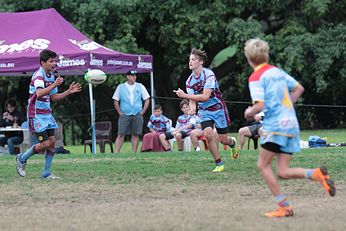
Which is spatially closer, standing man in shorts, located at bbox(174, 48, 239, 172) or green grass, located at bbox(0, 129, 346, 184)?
green grass, located at bbox(0, 129, 346, 184)

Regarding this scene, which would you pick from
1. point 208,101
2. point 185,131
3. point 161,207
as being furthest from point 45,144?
point 185,131

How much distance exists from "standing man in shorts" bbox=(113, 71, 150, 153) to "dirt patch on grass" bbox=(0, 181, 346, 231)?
336 inches

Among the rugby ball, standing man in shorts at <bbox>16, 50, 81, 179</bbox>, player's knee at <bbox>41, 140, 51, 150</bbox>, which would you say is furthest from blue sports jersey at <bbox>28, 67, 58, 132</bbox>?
the rugby ball

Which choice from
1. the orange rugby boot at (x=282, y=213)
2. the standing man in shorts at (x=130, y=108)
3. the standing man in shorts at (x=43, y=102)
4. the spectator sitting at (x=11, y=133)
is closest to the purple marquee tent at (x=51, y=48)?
the standing man in shorts at (x=130, y=108)

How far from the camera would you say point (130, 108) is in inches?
798

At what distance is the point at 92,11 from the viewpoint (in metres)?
28.1

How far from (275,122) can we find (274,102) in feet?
0.66

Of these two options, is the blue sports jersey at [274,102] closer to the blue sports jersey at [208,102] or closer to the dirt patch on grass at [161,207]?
the dirt patch on grass at [161,207]

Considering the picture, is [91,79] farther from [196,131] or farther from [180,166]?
[180,166]

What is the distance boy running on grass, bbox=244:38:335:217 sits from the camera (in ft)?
26.1

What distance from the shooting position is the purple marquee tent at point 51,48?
19.3 meters

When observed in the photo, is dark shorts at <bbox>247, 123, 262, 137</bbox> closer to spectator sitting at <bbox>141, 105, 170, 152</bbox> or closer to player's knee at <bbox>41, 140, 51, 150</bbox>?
spectator sitting at <bbox>141, 105, 170, 152</bbox>

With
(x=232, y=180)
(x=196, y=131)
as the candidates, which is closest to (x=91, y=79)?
(x=196, y=131)

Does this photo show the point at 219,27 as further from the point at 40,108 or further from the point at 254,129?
the point at 40,108
